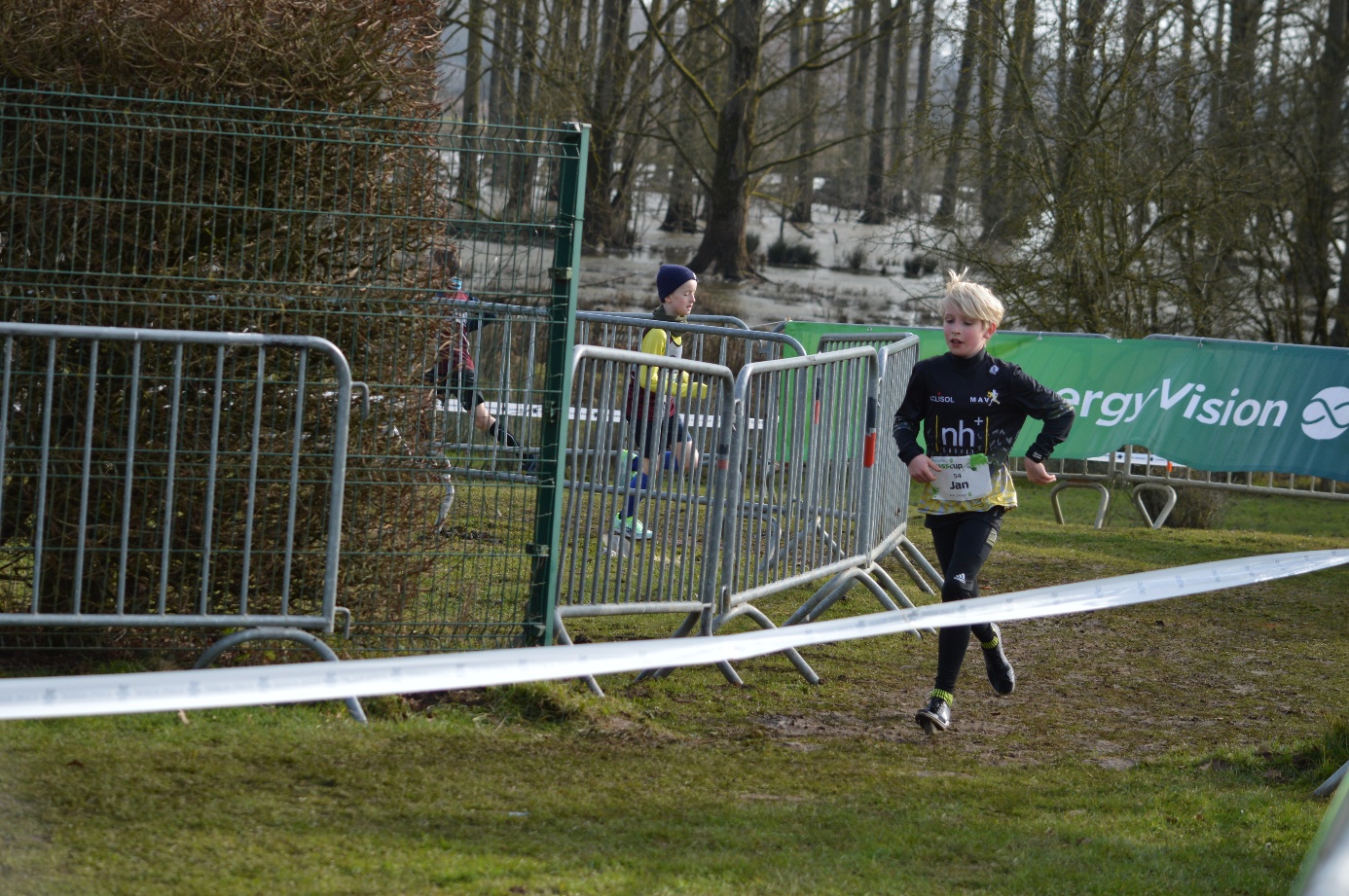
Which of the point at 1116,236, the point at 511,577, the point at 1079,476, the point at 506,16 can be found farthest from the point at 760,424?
the point at 506,16

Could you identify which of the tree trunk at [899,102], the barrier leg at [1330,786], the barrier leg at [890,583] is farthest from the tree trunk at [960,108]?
the barrier leg at [1330,786]

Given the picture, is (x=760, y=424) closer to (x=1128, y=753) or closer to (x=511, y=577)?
(x=511, y=577)

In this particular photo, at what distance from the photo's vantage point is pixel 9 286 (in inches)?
207

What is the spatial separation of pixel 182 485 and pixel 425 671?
2.23 m

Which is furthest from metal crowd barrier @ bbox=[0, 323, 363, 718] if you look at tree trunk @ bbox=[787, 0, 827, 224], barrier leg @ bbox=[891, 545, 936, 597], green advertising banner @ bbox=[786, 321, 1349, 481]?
tree trunk @ bbox=[787, 0, 827, 224]

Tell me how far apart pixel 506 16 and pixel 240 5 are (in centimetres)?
1858

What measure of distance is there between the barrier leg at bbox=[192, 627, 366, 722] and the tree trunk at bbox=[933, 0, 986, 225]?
1393cm

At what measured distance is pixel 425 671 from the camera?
3576 millimetres

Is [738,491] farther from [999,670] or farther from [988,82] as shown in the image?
[988,82]

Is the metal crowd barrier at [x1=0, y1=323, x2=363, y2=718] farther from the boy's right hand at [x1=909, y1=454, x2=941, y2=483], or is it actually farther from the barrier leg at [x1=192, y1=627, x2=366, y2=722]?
the boy's right hand at [x1=909, y1=454, x2=941, y2=483]

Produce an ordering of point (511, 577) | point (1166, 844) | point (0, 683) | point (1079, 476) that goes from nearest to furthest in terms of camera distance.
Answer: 1. point (0, 683)
2. point (1166, 844)
3. point (511, 577)
4. point (1079, 476)

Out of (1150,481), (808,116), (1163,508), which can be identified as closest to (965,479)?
(1150,481)

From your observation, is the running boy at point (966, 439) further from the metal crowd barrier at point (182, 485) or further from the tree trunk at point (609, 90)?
the tree trunk at point (609, 90)

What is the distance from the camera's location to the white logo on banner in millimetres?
12094
